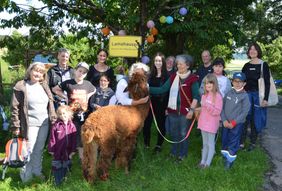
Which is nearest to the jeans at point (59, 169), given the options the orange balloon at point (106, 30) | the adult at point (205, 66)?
the adult at point (205, 66)

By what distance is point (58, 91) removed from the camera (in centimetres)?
559

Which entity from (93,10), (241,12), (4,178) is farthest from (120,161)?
(241,12)

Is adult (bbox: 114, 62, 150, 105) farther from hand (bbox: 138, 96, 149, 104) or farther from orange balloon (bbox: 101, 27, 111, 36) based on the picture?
orange balloon (bbox: 101, 27, 111, 36)

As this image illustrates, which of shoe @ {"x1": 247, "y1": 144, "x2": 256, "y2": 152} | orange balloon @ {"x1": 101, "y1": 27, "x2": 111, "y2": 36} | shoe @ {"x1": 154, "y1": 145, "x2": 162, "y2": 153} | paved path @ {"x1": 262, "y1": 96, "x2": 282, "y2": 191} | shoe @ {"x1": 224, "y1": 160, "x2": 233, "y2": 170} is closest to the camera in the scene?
paved path @ {"x1": 262, "y1": 96, "x2": 282, "y2": 191}

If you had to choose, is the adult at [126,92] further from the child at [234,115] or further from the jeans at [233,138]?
the jeans at [233,138]

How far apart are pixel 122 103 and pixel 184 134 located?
1252 mm

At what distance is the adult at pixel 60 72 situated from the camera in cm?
571

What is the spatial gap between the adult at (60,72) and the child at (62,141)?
2.56ft

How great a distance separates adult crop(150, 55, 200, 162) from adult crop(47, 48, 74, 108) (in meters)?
1.44

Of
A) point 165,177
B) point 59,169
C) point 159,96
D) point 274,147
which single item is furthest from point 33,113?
point 274,147

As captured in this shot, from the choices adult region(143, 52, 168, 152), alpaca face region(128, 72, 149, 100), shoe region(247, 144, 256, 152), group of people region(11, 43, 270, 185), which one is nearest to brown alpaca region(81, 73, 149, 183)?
alpaca face region(128, 72, 149, 100)

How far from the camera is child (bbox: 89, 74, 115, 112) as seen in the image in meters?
5.55

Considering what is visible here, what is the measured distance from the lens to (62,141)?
192 inches

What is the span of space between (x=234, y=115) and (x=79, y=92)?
2.36 meters
